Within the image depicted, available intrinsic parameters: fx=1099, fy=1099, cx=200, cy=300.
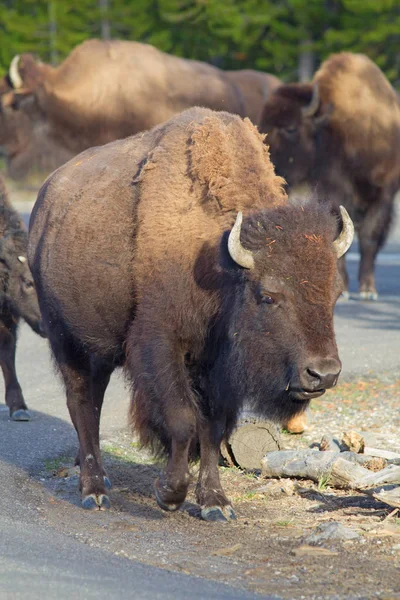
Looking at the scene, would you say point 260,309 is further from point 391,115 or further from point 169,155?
point 391,115

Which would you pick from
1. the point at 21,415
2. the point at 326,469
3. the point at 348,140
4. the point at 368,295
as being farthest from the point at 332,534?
the point at 348,140

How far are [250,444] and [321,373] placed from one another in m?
1.98

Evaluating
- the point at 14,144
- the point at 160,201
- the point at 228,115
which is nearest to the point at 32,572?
the point at 160,201

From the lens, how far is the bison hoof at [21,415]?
7930mm

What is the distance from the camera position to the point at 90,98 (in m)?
16.2

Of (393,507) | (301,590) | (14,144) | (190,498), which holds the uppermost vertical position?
(301,590)

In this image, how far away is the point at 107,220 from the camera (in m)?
5.89

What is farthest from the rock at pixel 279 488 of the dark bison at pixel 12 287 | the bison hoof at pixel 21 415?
the dark bison at pixel 12 287

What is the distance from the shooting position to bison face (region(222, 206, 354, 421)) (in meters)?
5.01

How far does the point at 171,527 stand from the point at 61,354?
55.8 inches

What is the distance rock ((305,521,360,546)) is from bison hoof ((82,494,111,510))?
4.14ft

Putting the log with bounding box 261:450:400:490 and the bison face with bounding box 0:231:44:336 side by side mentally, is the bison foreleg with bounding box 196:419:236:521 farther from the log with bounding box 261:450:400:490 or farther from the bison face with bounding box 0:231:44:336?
the bison face with bounding box 0:231:44:336

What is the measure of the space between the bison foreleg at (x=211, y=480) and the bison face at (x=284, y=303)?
50cm

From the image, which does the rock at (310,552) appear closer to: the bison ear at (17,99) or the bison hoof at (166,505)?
the bison hoof at (166,505)
